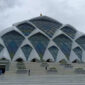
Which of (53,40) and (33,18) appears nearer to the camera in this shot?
(53,40)

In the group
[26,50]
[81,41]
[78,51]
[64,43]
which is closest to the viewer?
[26,50]

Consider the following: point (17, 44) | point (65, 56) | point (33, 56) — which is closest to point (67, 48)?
point (65, 56)

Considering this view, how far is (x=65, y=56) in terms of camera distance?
Result: 4228cm

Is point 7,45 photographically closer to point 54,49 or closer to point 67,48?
point 54,49

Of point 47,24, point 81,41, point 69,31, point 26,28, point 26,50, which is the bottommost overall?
point 26,50

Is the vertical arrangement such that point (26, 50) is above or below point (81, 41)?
below

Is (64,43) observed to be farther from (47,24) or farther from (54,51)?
(47,24)

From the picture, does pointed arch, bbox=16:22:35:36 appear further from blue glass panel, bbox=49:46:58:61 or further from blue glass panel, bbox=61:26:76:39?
blue glass panel, bbox=61:26:76:39

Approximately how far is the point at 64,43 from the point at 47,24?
25.2 feet

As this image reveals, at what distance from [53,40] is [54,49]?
2698 millimetres

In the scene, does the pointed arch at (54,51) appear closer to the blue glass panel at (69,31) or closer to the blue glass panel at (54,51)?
the blue glass panel at (54,51)

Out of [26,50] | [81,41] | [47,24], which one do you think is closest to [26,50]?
[26,50]

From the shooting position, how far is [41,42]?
44062 mm

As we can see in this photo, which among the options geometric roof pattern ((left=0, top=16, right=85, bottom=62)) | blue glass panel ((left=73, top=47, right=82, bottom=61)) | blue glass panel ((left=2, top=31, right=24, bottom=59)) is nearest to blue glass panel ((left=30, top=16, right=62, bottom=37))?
geometric roof pattern ((left=0, top=16, right=85, bottom=62))
